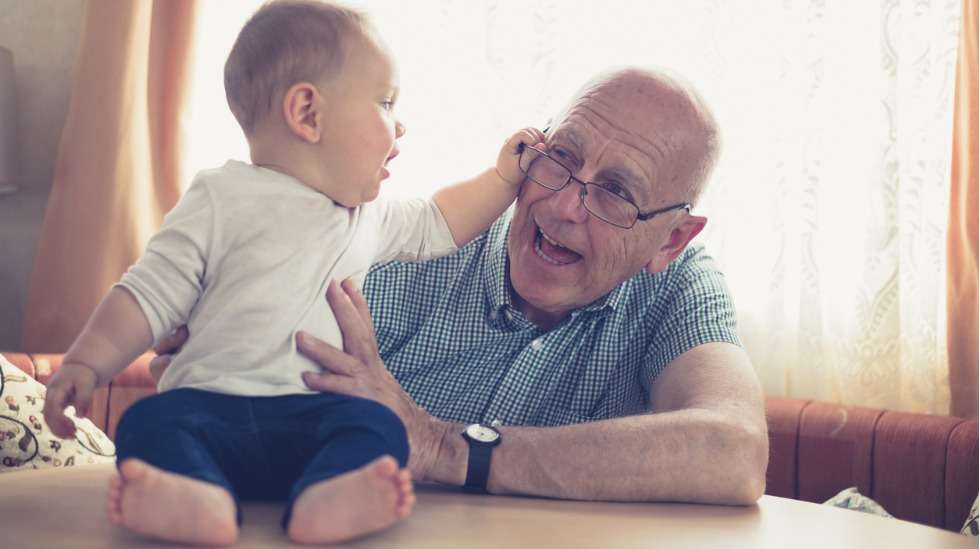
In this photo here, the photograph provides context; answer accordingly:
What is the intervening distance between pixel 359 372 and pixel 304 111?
0.33m

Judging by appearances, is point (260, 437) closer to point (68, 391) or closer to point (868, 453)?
point (68, 391)

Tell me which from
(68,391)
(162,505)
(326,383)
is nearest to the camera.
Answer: (162,505)

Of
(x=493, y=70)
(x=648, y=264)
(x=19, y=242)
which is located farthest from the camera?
(x=19, y=242)

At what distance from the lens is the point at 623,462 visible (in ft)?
4.83

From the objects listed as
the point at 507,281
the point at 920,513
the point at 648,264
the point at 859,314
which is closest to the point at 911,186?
the point at 859,314

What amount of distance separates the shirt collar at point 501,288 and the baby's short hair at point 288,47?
33.0 inches

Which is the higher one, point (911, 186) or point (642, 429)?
point (911, 186)

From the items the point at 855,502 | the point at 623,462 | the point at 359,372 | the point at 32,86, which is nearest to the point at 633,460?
the point at 623,462

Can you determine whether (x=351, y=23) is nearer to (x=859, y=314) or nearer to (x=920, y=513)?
(x=920, y=513)

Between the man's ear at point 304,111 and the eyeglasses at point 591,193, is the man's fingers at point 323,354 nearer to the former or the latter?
the man's ear at point 304,111

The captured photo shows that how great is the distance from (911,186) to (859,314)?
1.25ft

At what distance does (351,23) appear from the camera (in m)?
1.25

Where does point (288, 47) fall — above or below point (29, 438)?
above

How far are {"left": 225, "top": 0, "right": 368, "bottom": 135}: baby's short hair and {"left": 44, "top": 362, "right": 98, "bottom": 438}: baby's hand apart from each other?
36 cm
